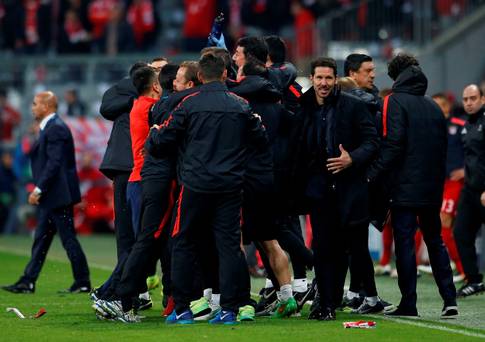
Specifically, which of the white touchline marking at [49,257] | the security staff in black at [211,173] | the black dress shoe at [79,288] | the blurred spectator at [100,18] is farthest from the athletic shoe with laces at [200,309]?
the blurred spectator at [100,18]

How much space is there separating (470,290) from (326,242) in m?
3.08

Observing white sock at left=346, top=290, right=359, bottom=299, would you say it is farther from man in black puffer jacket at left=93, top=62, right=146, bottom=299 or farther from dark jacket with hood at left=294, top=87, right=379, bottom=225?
man in black puffer jacket at left=93, top=62, right=146, bottom=299

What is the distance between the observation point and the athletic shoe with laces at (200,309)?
1077 centimetres

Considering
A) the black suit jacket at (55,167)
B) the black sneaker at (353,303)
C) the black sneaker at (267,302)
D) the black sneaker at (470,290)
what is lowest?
the black sneaker at (470,290)

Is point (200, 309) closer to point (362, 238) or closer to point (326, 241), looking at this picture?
point (326, 241)

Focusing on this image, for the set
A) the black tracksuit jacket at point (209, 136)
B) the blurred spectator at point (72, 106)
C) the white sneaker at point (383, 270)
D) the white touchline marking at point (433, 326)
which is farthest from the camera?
the blurred spectator at point (72, 106)

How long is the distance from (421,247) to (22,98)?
1247cm

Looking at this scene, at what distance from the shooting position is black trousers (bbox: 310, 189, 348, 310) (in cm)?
1083

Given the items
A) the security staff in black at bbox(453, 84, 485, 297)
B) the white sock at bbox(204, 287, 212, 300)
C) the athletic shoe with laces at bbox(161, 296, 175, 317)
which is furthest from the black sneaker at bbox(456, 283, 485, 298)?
the athletic shoe with laces at bbox(161, 296, 175, 317)

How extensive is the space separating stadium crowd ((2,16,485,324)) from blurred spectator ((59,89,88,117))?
1427 centimetres

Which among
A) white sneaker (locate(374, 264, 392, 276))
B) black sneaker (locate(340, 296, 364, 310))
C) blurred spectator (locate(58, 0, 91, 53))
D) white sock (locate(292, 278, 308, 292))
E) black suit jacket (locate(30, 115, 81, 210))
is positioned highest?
blurred spectator (locate(58, 0, 91, 53))

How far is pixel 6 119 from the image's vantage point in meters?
27.4

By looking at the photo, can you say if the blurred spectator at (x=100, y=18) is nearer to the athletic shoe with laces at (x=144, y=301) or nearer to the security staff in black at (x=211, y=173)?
the athletic shoe with laces at (x=144, y=301)

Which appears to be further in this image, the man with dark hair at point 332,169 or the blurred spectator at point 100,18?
the blurred spectator at point 100,18
